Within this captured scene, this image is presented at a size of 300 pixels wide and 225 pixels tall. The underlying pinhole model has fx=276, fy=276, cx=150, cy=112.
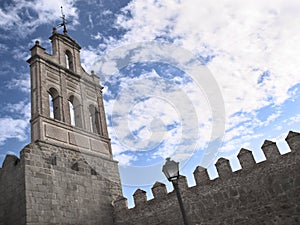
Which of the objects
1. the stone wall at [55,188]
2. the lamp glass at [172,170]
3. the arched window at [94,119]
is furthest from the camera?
the arched window at [94,119]

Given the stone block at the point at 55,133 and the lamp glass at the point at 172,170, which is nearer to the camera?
the lamp glass at the point at 172,170

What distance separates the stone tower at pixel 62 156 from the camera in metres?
7.95

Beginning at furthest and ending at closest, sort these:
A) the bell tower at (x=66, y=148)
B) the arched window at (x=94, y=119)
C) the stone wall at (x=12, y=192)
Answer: the arched window at (x=94, y=119)
the bell tower at (x=66, y=148)
the stone wall at (x=12, y=192)

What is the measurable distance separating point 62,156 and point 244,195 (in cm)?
595

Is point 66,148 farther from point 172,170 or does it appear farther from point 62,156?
point 172,170

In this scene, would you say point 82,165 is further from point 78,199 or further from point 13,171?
point 13,171

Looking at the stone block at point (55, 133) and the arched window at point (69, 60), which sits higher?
the arched window at point (69, 60)

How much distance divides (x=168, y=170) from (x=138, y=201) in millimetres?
5047

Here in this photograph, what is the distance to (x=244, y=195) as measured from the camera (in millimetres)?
7762

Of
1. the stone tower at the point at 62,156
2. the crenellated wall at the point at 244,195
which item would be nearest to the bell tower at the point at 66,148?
the stone tower at the point at 62,156

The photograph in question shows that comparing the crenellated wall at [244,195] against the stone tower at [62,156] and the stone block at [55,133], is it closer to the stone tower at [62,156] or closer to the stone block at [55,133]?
the stone tower at [62,156]

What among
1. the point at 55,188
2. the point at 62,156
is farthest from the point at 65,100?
the point at 55,188

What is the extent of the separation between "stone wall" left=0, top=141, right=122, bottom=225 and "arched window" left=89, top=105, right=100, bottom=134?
1.62 meters

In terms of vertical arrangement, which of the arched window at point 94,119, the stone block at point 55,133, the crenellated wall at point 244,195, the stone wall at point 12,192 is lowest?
the crenellated wall at point 244,195
